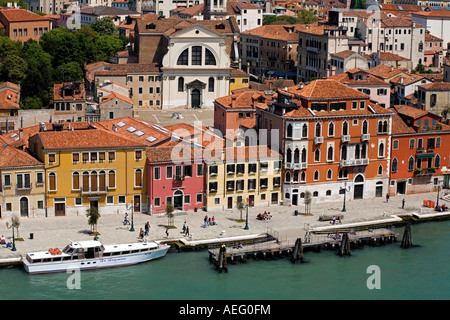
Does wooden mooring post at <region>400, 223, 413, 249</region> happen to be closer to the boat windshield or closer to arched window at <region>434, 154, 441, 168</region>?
arched window at <region>434, 154, 441, 168</region>

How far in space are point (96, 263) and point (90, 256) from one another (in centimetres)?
41

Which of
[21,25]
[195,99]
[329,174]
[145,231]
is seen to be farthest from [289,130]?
[21,25]

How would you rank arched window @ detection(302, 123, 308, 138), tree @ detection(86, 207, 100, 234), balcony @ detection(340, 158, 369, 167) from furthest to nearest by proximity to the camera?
balcony @ detection(340, 158, 369, 167) < arched window @ detection(302, 123, 308, 138) < tree @ detection(86, 207, 100, 234)

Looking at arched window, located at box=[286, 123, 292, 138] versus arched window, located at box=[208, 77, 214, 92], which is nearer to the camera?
arched window, located at box=[286, 123, 292, 138]

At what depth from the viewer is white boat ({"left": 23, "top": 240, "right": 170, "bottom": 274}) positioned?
4172 cm

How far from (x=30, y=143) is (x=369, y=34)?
4625cm

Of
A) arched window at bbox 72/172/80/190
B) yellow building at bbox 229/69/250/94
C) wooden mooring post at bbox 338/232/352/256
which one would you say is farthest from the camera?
yellow building at bbox 229/69/250/94

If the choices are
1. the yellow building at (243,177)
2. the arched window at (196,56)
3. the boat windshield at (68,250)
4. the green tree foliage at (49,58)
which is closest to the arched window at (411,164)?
the yellow building at (243,177)

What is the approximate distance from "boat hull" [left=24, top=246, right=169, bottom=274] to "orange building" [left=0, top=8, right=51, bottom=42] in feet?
186

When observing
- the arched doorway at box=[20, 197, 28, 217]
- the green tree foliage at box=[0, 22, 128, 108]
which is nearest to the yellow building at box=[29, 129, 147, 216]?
the arched doorway at box=[20, 197, 28, 217]

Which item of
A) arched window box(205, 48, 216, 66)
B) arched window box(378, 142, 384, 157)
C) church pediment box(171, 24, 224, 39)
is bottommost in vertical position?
arched window box(378, 142, 384, 157)
